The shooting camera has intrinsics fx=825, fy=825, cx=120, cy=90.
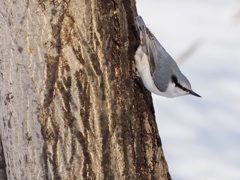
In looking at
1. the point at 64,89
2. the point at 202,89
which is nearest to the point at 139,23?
the point at 64,89

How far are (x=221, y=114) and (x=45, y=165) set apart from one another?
3085 mm

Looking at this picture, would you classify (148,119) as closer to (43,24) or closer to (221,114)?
(43,24)

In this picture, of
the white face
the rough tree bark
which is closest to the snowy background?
the white face

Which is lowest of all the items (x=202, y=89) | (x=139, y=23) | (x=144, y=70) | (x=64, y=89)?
(x=64, y=89)

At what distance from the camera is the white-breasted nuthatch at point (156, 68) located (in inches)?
142

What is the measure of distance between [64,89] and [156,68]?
877 mm

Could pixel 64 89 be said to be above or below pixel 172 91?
below

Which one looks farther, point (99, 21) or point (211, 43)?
point (211, 43)

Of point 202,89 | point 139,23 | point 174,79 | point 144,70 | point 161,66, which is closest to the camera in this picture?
point 139,23

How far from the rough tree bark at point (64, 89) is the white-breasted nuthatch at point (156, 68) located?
0.18 meters

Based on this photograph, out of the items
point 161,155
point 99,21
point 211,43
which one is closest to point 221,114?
point 211,43

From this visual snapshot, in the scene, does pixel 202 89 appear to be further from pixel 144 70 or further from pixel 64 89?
pixel 64 89

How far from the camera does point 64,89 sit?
3281 millimetres

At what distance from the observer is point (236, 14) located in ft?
23.3
